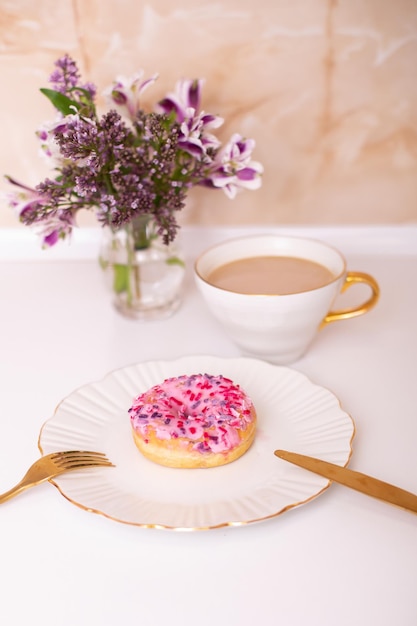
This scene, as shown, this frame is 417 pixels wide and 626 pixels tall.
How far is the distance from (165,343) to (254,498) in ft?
1.32

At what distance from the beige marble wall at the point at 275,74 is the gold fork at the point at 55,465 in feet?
2.22

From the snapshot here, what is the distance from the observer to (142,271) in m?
1.16

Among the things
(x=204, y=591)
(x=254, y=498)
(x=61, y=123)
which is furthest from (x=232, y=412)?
(x=61, y=123)

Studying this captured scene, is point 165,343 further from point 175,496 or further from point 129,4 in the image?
point 129,4

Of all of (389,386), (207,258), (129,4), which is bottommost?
(389,386)

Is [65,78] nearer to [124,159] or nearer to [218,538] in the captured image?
[124,159]

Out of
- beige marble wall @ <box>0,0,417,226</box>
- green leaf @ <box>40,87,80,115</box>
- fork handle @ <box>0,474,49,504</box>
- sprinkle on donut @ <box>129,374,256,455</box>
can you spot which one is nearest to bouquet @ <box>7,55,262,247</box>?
green leaf @ <box>40,87,80,115</box>

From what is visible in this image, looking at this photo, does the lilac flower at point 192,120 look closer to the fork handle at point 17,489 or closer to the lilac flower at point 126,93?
the lilac flower at point 126,93

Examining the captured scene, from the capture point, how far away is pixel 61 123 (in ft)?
3.07

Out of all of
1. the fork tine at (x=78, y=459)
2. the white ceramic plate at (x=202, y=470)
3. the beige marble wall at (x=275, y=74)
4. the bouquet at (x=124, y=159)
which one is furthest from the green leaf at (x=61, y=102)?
the fork tine at (x=78, y=459)

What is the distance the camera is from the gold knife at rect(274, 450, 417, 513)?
69 cm

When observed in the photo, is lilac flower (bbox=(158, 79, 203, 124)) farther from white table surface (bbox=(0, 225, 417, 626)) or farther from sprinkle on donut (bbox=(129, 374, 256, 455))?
sprinkle on donut (bbox=(129, 374, 256, 455))

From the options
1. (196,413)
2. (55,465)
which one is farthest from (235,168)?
(55,465)

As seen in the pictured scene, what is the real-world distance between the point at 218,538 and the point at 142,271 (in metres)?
0.54
